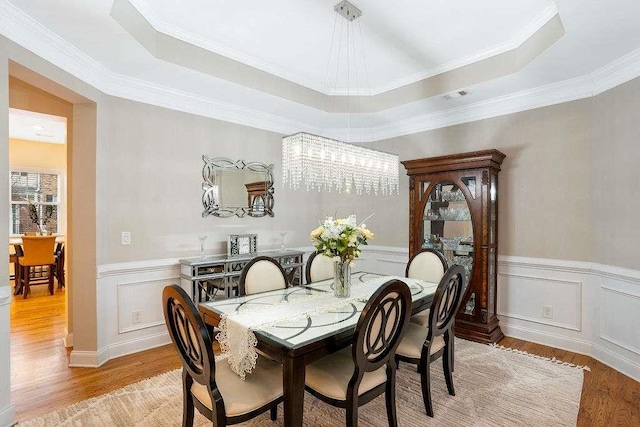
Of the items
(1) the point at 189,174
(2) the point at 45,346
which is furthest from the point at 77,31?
(2) the point at 45,346

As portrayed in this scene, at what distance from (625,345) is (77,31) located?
5008 millimetres

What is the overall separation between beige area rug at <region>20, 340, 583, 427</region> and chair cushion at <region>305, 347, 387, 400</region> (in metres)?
0.48

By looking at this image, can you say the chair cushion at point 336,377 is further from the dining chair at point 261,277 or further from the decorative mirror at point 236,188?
the decorative mirror at point 236,188

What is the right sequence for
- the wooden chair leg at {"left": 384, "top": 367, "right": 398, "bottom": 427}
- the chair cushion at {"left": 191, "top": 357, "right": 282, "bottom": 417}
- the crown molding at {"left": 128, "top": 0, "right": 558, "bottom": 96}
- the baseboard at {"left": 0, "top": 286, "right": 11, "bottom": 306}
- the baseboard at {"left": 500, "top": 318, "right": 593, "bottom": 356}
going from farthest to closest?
the baseboard at {"left": 500, "top": 318, "right": 593, "bottom": 356} → the crown molding at {"left": 128, "top": 0, "right": 558, "bottom": 96} → the baseboard at {"left": 0, "top": 286, "right": 11, "bottom": 306} → the wooden chair leg at {"left": 384, "top": 367, "right": 398, "bottom": 427} → the chair cushion at {"left": 191, "top": 357, "right": 282, "bottom": 417}

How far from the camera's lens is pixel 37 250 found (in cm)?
514

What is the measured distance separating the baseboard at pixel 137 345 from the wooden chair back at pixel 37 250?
3.22 meters

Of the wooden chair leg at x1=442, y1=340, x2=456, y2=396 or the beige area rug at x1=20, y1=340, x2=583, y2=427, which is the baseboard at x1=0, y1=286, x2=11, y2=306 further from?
the wooden chair leg at x1=442, y1=340, x2=456, y2=396

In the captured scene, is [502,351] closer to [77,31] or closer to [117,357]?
[117,357]

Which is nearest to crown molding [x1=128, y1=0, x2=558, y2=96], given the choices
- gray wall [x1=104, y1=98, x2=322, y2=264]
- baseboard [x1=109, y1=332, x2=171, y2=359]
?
gray wall [x1=104, y1=98, x2=322, y2=264]

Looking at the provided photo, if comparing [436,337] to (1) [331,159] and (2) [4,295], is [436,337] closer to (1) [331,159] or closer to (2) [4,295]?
(1) [331,159]

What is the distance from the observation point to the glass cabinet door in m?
3.70

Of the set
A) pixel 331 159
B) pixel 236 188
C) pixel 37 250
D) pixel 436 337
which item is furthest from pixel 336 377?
pixel 37 250

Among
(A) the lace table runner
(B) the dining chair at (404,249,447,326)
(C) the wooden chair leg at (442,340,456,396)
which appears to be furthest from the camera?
(B) the dining chair at (404,249,447,326)

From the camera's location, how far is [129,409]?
2287mm
